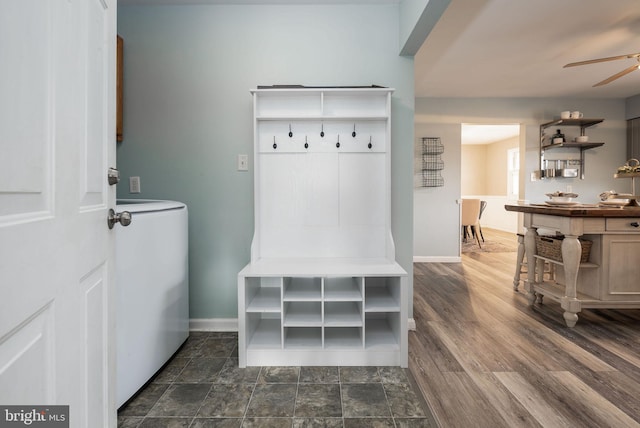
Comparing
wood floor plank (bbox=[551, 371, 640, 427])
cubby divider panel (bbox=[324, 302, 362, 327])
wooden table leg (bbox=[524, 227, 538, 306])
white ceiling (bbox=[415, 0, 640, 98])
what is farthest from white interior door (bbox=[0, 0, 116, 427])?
wooden table leg (bbox=[524, 227, 538, 306])

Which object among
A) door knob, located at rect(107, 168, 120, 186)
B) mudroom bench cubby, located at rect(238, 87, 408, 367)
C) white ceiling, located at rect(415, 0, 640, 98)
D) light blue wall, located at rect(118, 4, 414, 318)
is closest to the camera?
door knob, located at rect(107, 168, 120, 186)

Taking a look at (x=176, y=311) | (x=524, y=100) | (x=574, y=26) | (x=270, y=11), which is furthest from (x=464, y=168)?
(x=176, y=311)

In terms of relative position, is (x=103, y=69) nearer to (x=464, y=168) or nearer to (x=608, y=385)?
(x=608, y=385)

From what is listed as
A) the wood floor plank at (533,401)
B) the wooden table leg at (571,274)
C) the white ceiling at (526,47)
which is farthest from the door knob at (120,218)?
the wooden table leg at (571,274)

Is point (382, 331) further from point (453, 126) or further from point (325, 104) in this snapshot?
point (453, 126)

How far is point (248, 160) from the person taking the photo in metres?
2.29

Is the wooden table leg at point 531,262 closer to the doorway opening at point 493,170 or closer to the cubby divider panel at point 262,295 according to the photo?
the cubby divider panel at point 262,295

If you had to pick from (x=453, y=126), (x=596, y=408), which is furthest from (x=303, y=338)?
(x=453, y=126)

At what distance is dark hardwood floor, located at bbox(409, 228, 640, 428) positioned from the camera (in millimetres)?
1418

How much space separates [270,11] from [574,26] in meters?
2.61

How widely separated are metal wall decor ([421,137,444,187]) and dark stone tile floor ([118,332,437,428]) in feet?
11.2

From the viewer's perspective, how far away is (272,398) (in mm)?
1526

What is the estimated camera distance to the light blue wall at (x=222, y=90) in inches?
88.7

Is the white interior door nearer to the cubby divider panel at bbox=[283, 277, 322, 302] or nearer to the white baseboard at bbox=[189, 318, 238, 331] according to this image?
the cubby divider panel at bbox=[283, 277, 322, 302]
